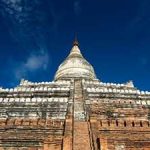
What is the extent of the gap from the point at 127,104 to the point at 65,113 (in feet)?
9.70

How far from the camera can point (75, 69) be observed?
25688 millimetres

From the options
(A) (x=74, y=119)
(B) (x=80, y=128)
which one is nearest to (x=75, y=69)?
(A) (x=74, y=119)

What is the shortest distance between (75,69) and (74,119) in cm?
1349

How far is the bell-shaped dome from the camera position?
82.0 ft

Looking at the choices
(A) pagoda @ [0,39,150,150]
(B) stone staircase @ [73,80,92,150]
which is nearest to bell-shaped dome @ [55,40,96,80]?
(A) pagoda @ [0,39,150,150]

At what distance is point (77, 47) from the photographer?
3141 centimetres

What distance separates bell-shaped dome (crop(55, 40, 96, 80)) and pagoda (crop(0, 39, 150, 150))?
14.9 ft

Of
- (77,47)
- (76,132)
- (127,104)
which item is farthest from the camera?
(77,47)

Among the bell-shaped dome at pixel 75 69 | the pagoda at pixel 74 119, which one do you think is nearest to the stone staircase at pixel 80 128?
the pagoda at pixel 74 119

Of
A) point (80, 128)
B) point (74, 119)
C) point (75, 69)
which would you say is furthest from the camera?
point (75, 69)

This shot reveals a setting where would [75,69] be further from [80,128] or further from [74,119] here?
[80,128]

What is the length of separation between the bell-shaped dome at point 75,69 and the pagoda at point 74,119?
4.54 meters

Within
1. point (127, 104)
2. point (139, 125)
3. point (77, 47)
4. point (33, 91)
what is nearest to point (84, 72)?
point (77, 47)

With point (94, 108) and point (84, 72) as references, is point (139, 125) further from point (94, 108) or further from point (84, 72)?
point (84, 72)
